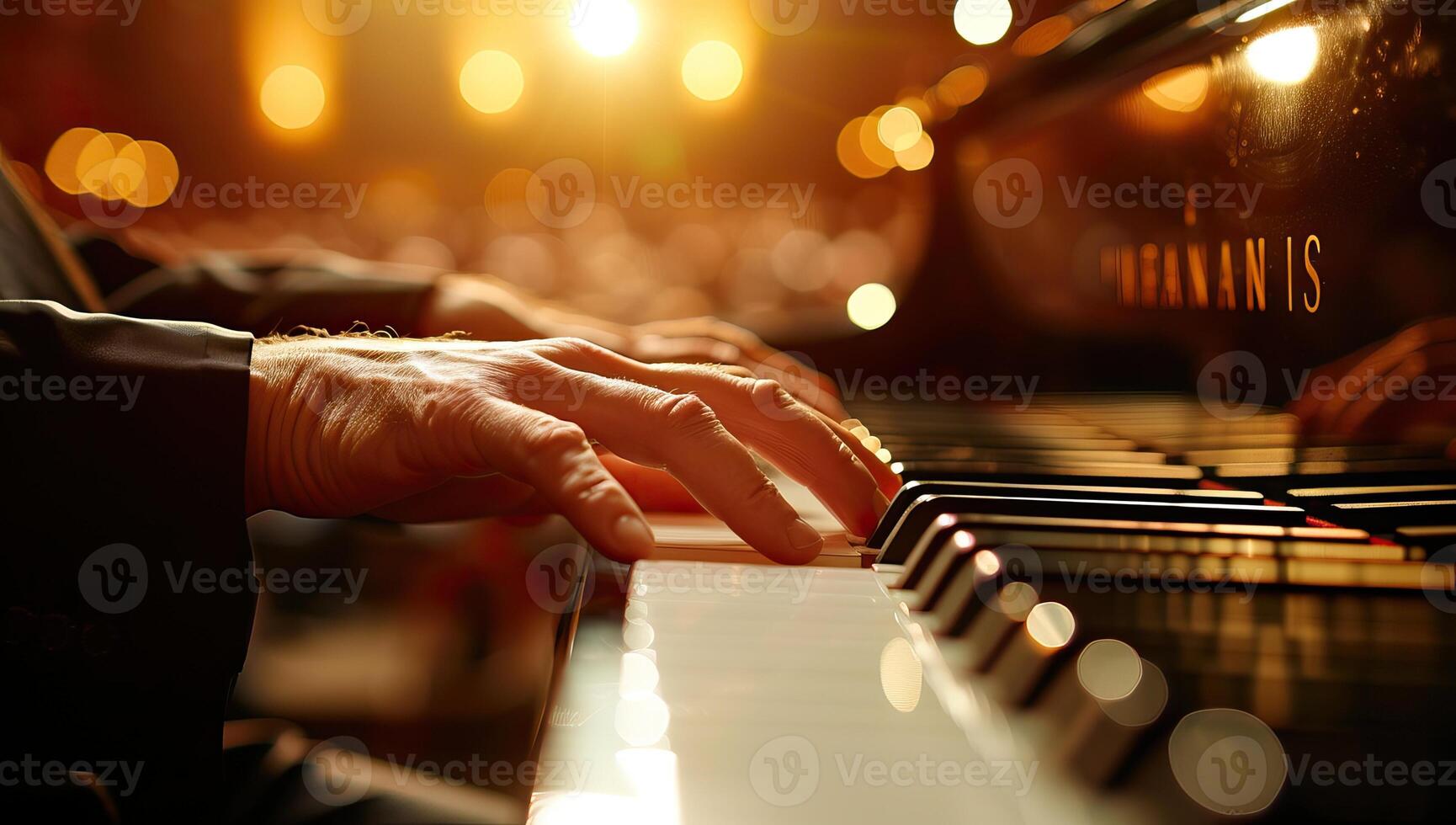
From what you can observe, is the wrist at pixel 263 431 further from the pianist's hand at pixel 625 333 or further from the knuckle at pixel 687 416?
the pianist's hand at pixel 625 333

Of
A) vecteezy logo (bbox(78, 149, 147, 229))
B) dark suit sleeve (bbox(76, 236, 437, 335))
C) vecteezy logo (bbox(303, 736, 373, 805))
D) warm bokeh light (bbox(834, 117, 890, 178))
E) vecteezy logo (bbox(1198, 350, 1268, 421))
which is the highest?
warm bokeh light (bbox(834, 117, 890, 178))

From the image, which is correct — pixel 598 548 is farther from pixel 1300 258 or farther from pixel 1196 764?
pixel 1300 258

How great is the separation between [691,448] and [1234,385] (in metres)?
0.47

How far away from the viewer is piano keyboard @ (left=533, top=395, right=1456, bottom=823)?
9.9 inches

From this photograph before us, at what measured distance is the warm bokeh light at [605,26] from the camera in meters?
3.26

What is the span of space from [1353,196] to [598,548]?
519mm

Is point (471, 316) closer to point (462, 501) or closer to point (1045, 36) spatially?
point (462, 501)

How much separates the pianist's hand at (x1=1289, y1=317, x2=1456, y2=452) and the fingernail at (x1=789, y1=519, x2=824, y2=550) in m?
0.37

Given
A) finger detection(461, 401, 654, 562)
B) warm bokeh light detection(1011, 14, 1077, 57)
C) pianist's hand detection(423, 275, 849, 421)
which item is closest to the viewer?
finger detection(461, 401, 654, 562)

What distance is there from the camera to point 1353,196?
57 centimetres

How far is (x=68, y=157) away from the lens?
3197 mm

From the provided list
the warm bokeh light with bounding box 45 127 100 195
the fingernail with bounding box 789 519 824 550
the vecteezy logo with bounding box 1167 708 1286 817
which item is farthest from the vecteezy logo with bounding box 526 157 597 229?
the vecteezy logo with bounding box 1167 708 1286 817

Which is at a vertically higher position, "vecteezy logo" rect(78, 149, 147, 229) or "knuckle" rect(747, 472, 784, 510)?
"knuckle" rect(747, 472, 784, 510)

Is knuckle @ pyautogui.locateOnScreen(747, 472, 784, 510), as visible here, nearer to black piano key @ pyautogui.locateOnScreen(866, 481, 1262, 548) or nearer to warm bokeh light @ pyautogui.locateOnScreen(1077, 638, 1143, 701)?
black piano key @ pyautogui.locateOnScreen(866, 481, 1262, 548)
